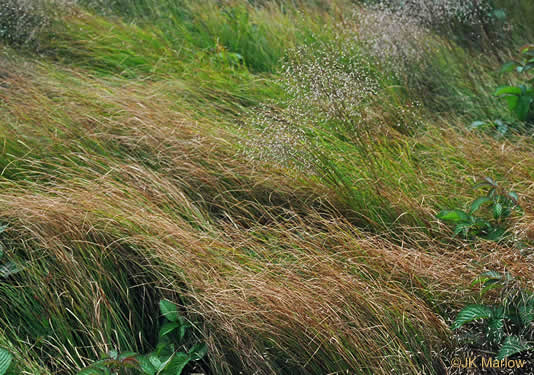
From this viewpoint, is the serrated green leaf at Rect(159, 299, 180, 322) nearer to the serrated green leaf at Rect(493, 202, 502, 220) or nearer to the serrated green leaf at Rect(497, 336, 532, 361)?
the serrated green leaf at Rect(497, 336, 532, 361)

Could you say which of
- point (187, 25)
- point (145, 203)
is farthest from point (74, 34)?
point (145, 203)

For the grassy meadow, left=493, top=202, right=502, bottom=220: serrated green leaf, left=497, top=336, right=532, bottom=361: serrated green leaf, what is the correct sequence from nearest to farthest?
1. left=497, top=336, right=532, bottom=361: serrated green leaf
2. the grassy meadow
3. left=493, top=202, right=502, bottom=220: serrated green leaf

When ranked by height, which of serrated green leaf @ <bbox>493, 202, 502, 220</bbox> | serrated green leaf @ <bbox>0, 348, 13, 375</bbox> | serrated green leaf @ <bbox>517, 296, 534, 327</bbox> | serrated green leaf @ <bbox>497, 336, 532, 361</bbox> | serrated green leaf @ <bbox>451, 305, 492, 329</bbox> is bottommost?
serrated green leaf @ <bbox>0, 348, 13, 375</bbox>

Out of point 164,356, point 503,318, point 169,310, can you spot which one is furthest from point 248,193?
point 503,318

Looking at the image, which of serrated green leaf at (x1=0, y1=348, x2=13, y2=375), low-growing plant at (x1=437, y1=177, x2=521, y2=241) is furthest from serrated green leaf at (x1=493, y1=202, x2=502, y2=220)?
serrated green leaf at (x1=0, y1=348, x2=13, y2=375)

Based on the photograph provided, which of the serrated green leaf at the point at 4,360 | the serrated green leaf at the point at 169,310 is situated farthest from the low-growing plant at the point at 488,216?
the serrated green leaf at the point at 4,360

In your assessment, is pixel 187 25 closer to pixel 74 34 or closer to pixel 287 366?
pixel 74 34

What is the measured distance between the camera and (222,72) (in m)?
3.62

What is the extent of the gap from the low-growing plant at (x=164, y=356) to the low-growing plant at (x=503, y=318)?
82 centimetres

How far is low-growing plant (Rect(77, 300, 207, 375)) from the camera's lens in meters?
1.62

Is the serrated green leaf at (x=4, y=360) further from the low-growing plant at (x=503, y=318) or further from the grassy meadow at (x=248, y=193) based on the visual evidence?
the low-growing plant at (x=503, y=318)

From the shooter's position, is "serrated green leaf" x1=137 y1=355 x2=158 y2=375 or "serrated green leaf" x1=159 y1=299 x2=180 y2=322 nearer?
"serrated green leaf" x1=137 y1=355 x2=158 y2=375

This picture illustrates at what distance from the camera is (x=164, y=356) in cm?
181

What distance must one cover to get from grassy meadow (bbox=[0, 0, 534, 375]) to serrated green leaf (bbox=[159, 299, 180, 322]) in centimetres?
4
